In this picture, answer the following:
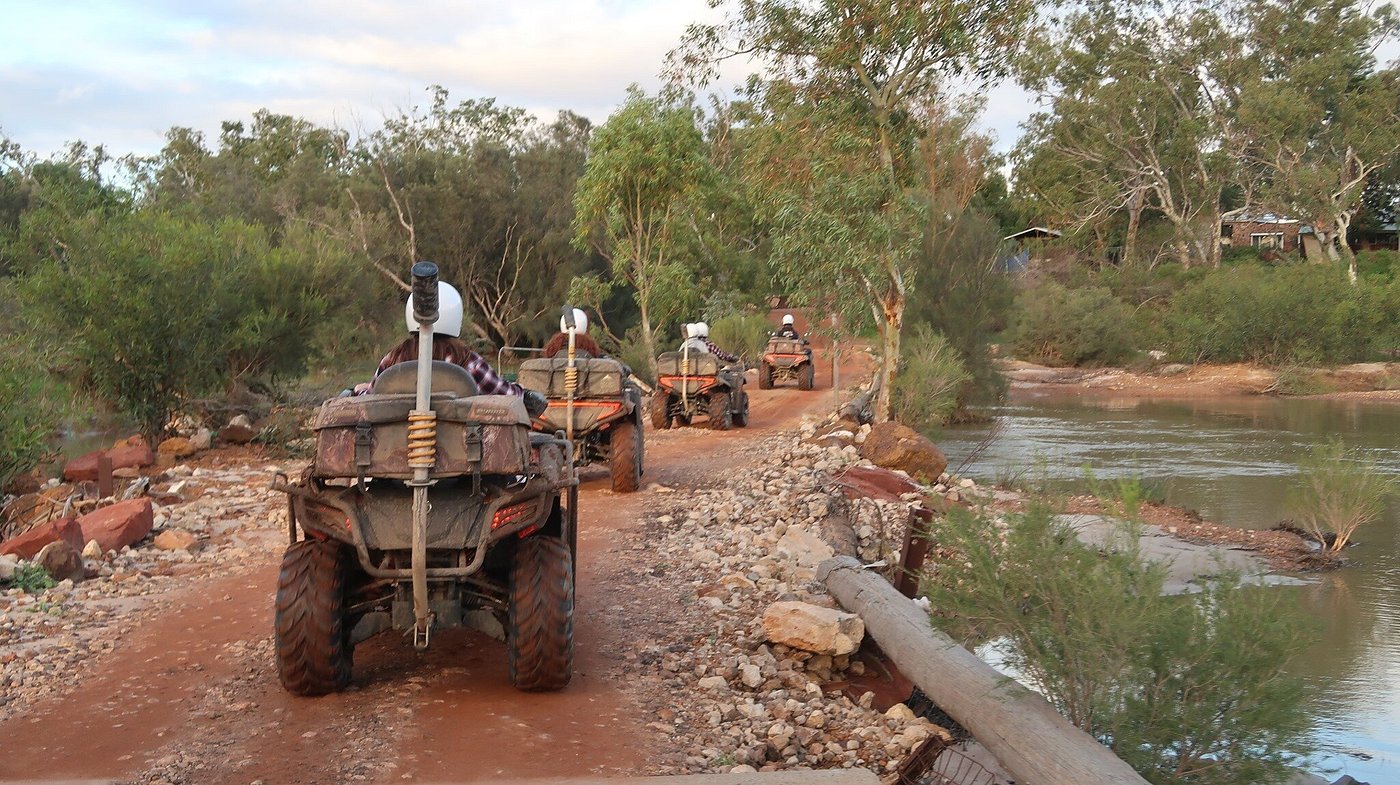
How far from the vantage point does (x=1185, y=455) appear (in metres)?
22.3

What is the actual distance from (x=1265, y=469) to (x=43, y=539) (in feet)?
58.8

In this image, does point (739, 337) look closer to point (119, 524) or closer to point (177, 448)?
point (177, 448)

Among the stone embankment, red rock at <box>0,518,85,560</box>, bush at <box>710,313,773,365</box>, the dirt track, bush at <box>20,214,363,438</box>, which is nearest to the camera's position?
the dirt track

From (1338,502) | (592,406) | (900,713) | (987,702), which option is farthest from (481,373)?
(1338,502)

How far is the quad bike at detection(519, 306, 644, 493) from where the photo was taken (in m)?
12.9

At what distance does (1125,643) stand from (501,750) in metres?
2.76

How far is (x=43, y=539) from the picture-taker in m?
9.48

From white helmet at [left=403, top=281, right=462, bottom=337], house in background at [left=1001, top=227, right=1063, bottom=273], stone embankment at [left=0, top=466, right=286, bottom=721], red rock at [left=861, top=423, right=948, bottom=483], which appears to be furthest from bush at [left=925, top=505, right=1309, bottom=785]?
house in background at [left=1001, top=227, right=1063, bottom=273]

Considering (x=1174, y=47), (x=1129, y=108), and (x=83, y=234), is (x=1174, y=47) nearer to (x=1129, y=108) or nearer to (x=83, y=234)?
(x=1129, y=108)

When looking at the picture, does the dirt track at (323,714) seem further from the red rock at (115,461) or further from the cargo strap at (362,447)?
the red rock at (115,461)

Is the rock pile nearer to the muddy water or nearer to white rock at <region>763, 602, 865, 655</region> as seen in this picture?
white rock at <region>763, 602, 865, 655</region>

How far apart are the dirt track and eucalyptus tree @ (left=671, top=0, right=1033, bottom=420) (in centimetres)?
1257

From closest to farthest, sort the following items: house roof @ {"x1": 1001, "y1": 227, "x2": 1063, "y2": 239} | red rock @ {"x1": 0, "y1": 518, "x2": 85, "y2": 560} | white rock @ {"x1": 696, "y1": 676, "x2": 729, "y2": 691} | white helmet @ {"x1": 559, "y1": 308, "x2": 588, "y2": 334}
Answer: white rock @ {"x1": 696, "y1": 676, "x2": 729, "y2": 691}
red rock @ {"x1": 0, "y1": 518, "x2": 85, "y2": 560}
white helmet @ {"x1": 559, "y1": 308, "x2": 588, "y2": 334}
house roof @ {"x1": 1001, "y1": 227, "x2": 1063, "y2": 239}

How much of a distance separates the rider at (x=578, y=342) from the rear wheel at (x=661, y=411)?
19.4 feet
